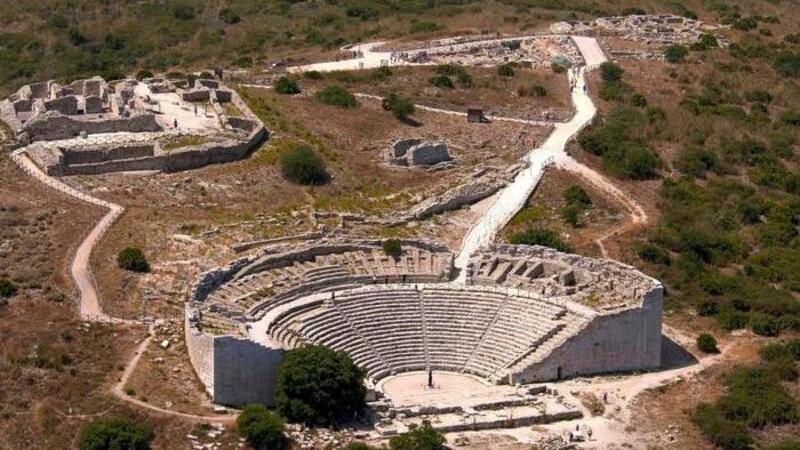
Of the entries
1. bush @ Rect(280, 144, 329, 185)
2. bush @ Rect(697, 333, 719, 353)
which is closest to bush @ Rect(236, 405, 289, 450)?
bush @ Rect(697, 333, 719, 353)

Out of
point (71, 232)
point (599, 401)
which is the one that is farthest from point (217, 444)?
point (71, 232)

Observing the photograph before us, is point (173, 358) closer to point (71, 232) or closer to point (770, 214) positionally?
point (71, 232)

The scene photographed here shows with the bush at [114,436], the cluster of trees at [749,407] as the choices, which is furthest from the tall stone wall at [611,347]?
the bush at [114,436]

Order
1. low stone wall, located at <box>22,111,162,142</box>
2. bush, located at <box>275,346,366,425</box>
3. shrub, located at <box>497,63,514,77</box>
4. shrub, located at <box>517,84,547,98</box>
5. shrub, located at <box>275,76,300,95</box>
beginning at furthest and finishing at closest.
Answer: shrub, located at <box>497,63,514,77</box>, shrub, located at <box>517,84,547,98</box>, shrub, located at <box>275,76,300,95</box>, low stone wall, located at <box>22,111,162,142</box>, bush, located at <box>275,346,366,425</box>

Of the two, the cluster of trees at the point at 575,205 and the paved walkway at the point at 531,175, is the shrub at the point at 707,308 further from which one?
the paved walkway at the point at 531,175

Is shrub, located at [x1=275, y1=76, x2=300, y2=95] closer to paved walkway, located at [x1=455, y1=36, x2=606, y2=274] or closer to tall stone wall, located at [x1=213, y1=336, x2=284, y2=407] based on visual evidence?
paved walkway, located at [x1=455, y1=36, x2=606, y2=274]

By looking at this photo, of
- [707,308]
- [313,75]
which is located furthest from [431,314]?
[313,75]

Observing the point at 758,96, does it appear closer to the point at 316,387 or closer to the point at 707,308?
the point at 707,308
